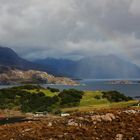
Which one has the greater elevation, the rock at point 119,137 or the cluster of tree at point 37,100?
the rock at point 119,137

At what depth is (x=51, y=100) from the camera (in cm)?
16150

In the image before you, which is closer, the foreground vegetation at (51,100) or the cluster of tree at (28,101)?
the foreground vegetation at (51,100)

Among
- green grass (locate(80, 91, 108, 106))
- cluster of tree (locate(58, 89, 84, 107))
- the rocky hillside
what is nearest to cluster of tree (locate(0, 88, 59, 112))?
cluster of tree (locate(58, 89, 84, 107))

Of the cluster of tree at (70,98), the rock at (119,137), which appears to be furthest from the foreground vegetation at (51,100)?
the rock at (119,137)

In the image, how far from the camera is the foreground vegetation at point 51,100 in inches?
6114

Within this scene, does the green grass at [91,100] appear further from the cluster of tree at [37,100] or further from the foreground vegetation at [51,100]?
the cluster of tree at [37,100]

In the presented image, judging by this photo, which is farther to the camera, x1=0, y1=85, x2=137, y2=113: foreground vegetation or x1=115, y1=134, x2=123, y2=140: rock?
x1=0, y1=85, x2=137, y2=113: foreground vegetation

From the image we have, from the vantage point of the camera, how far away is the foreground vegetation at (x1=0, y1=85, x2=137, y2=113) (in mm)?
155300

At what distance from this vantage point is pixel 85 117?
2408cm

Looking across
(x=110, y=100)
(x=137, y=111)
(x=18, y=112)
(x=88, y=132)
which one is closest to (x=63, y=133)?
(x=88, y=132)

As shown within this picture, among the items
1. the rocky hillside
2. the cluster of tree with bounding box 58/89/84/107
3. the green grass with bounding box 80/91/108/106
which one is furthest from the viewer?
the cluster of tree with bounding box 58/89/84/107

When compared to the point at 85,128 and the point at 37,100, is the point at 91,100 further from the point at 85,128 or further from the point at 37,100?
the point at 85,128

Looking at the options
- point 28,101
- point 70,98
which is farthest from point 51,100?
point 28,101

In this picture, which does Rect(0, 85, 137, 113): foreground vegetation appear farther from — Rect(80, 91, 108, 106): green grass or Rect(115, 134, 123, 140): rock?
Rect(115, 134, 123, 140): rock
